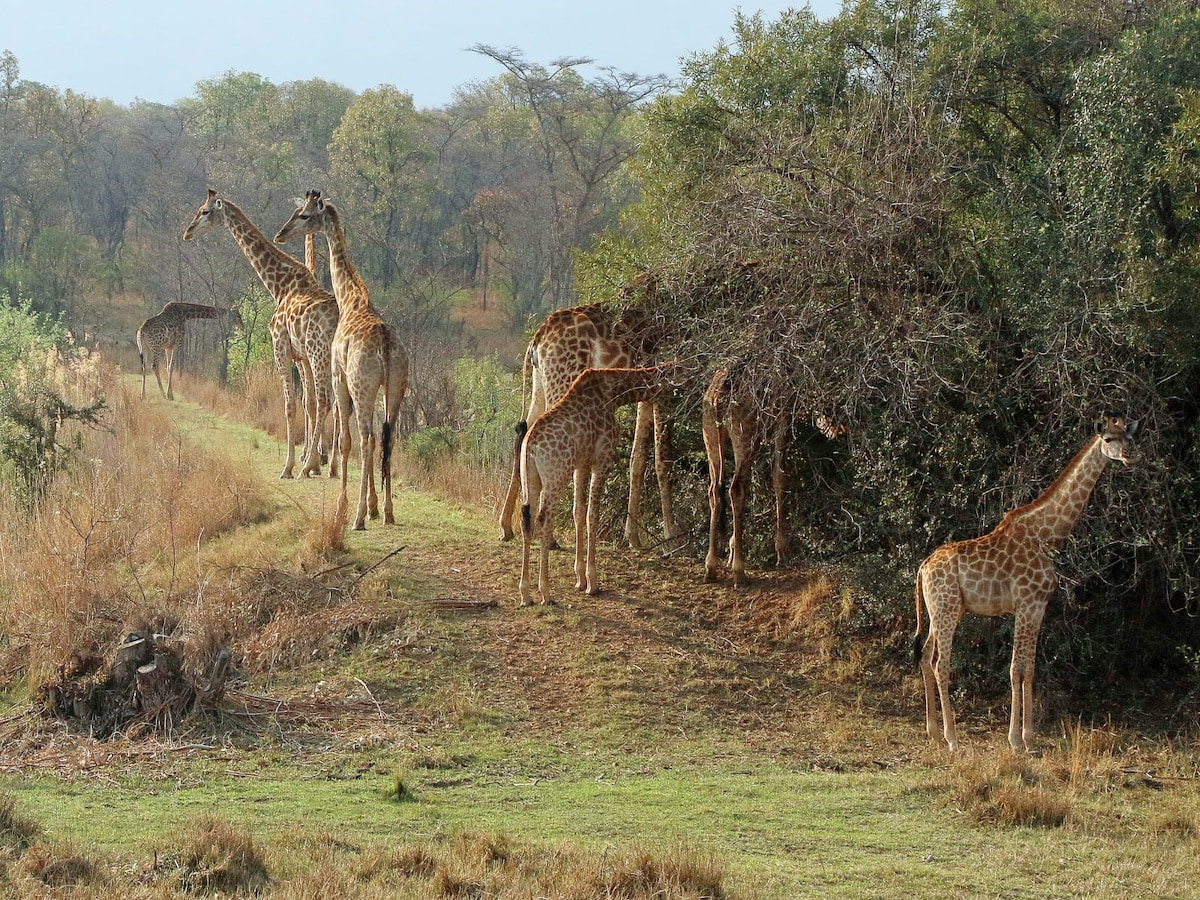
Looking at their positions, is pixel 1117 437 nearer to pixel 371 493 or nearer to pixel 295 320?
pixel 371 493

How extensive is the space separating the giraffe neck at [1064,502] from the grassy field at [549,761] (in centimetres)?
141

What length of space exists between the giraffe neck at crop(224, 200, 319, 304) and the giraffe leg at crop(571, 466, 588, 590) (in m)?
5.41

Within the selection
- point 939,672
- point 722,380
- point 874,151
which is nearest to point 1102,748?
point 939,672

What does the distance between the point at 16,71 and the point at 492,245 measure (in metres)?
18.4

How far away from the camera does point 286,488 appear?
1435 cm

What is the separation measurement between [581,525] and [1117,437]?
474 cm

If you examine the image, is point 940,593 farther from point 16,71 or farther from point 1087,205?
point 16,71

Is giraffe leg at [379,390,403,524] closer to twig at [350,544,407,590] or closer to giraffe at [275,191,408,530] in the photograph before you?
giraffe at [275,191,408,530]

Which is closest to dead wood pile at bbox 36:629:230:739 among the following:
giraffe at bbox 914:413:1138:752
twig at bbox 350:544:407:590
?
twig at bbox 350:544:407:590

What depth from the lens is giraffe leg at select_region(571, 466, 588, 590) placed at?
37.5ft

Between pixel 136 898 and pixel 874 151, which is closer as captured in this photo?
pixel 136 898

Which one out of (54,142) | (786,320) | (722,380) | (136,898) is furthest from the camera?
(54,142)

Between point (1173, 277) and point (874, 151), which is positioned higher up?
point (874, 151)

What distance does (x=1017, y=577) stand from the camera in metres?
8.84
